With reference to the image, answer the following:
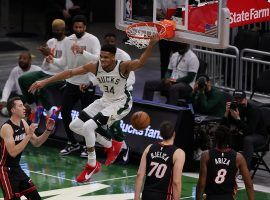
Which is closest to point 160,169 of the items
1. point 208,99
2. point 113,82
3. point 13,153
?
point 13,153

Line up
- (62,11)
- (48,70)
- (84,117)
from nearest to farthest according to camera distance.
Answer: (84,117), (48,70), (62,11)

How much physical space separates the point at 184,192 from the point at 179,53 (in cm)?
381

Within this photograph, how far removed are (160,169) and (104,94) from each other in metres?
3.30

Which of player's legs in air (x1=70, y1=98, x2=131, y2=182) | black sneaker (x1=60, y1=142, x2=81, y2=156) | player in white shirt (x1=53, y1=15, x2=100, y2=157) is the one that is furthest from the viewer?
black sneaker (x1=60, y1=142, x2=81, y2=156)

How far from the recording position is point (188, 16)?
50.4 feet

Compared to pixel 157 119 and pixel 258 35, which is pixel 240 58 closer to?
pixel 258 35

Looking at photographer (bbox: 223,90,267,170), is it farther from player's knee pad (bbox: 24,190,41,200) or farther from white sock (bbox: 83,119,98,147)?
player's knee pad (bbox: 24,190,41,200)

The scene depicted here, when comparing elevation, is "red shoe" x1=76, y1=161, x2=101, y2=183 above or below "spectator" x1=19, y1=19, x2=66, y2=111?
below

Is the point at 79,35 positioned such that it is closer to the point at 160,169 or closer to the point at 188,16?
the point at 188,16

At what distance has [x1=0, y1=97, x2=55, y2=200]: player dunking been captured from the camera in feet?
44.2

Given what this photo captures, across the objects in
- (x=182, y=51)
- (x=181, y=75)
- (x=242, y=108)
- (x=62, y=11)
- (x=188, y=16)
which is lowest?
(x=242, y=108)

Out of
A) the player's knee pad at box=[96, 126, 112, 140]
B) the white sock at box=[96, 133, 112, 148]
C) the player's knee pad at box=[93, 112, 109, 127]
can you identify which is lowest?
the white sock at box=[96, 133, 112, 148]

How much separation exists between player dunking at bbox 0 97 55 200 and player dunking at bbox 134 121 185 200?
183 centimetres

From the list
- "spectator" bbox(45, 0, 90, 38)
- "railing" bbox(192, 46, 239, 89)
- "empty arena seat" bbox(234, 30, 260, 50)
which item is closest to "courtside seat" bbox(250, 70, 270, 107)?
"railing" bbox(192, 46, 239, 89)
